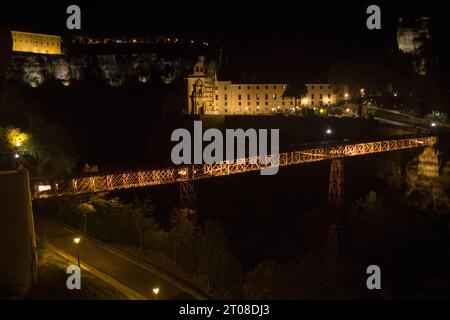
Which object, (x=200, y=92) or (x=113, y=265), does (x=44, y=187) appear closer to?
(x=113, y=265)

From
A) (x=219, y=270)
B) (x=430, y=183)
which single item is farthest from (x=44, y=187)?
(x=430, y=183)

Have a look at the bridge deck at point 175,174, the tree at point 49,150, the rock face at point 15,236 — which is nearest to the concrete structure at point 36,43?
the tree at point 49,150

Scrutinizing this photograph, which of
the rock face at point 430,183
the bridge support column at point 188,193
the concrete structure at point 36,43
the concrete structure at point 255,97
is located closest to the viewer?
the bridge support column at point 188,193

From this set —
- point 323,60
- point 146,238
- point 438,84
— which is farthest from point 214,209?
point 323,60

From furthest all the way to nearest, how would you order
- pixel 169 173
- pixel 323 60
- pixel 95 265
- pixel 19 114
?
pixel 323 60
pixel 19 114
pixel 169 173
pixel 95 265

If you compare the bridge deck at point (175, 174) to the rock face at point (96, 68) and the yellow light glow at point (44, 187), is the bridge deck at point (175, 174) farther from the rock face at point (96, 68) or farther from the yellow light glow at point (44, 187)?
the rock face at point (96, 68)

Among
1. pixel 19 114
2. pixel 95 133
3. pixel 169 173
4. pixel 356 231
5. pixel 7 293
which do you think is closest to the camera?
pixel 7 293

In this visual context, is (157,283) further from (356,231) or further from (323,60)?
(323,60)
